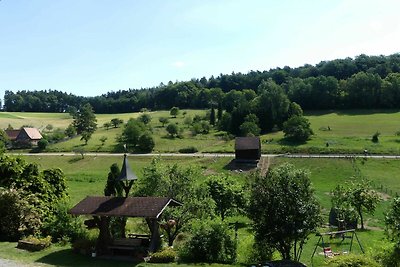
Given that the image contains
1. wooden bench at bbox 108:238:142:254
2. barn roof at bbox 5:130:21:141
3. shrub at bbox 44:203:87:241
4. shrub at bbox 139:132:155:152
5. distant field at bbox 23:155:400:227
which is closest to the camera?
wooden bench at bbox 108:238:142:254

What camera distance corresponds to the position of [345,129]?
91375 mm

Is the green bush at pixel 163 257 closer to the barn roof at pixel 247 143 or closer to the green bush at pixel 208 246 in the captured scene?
the green bush at pixel 208 246

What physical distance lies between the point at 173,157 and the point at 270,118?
107 ft

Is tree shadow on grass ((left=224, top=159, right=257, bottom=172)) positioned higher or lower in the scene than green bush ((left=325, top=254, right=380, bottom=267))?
lower

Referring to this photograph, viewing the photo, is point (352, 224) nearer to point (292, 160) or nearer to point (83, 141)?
point (292, 160)

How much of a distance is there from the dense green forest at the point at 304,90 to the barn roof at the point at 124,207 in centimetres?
8408

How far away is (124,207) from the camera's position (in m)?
22.2

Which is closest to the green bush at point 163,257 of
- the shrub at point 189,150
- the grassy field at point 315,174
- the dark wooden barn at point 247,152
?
the grassy field at point 315,174

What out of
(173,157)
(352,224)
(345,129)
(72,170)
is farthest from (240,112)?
(352,224)

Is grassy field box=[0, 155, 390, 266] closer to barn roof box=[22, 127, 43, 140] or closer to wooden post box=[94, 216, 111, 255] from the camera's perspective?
wooden post box=[94, 216, 111, 255]

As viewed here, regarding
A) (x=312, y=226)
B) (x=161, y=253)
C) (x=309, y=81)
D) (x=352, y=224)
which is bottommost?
(x=352, y=224)

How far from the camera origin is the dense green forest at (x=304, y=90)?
117m

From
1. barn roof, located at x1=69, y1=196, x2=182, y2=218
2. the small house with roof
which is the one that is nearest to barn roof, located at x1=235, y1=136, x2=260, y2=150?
barn roof, located at x1=69, y1=196, x2=182, y2=218

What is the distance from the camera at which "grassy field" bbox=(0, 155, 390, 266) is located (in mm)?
31844
